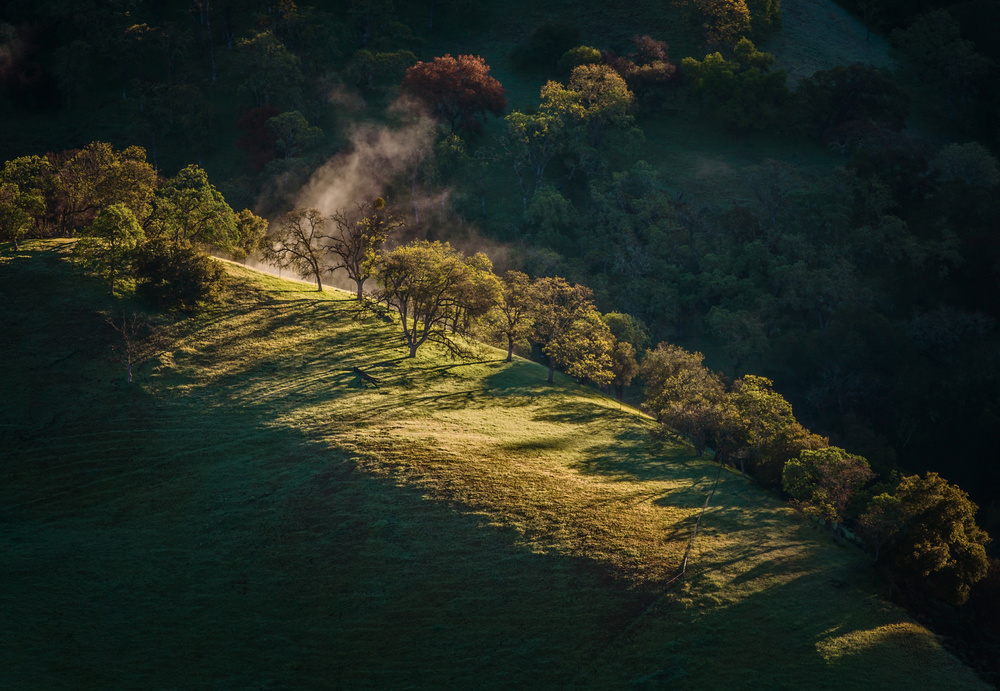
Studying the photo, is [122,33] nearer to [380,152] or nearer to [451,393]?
[380,152]

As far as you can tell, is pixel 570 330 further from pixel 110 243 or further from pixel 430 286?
pixel 110 243

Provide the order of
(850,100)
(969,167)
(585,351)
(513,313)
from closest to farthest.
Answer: (585,351), (513,313), (969,167), (850,100)

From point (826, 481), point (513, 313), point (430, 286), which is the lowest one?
point (826, 481)

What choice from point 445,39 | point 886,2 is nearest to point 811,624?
point 445,39

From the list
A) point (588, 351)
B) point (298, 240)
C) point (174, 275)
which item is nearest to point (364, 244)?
point (298, 240)

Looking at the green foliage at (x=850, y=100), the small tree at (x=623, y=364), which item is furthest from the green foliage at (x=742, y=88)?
the small tree at (x=623, y=364)

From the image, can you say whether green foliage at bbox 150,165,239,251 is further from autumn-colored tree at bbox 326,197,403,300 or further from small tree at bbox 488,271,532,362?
small tree at bbox 488,271,532,362

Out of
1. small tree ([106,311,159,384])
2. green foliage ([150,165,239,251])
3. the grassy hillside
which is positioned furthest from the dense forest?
the grassy hillside
